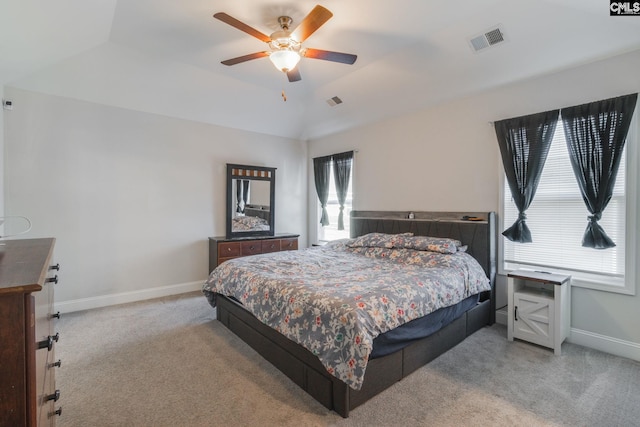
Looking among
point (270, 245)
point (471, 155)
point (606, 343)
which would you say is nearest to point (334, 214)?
point (270, 245)

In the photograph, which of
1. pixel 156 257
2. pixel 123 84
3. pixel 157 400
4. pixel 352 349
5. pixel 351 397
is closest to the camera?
pixel 352 349

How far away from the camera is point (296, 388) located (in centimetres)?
228

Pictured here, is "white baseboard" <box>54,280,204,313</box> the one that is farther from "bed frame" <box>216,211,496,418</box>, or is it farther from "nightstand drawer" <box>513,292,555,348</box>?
"nightstand drawer" <box>513,292,555,348</box>

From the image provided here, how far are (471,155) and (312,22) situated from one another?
2597mm

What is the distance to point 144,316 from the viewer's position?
12.3 feet

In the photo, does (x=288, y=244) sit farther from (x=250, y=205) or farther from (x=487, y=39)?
(x=487, y=39)

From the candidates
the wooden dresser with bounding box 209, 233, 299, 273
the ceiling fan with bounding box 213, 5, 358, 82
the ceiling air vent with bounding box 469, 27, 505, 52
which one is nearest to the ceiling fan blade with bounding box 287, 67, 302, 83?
the ceiling fan with bounding box 213, 5, 358, 82

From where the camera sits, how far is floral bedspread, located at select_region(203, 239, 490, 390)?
6.37 feet

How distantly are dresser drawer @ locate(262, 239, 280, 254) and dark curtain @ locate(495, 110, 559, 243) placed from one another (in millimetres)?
3493

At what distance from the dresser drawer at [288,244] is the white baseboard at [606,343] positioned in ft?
13.2

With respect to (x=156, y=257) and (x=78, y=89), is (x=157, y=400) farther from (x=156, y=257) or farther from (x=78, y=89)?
(x=78, y=89)

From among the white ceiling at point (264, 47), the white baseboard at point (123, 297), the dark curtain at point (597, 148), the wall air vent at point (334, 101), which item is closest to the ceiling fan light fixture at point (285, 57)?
the white ceiling at point (264, 47)

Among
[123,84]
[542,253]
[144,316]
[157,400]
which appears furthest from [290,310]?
[123,84]

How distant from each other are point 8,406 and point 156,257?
408cm
